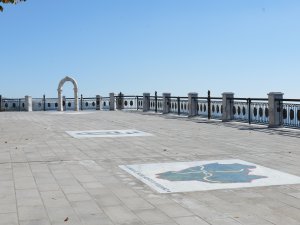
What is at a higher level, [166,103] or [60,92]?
[60,92]

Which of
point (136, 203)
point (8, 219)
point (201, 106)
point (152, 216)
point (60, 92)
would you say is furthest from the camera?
point (60, 92)

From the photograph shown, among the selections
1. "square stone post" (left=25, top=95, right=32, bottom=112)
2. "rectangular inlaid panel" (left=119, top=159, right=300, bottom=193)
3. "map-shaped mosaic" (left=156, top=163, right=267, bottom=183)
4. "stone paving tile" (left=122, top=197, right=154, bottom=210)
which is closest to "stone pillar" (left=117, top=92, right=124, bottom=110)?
"square stone post" (left=25, top=95, right=32, bottom=112)

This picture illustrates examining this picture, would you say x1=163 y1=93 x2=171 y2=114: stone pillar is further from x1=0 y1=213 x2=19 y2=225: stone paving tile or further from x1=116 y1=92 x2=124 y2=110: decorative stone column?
x1=0 y1=213 x2=19 y2=225: stone paving tile

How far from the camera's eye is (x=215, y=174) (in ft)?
29.1

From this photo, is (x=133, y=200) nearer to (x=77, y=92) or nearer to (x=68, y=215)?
(x=68, y=215)

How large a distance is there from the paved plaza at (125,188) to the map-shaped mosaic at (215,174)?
138 millimetres

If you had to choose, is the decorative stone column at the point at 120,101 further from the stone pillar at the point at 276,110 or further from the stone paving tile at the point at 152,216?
the stone paving tile at the point at 152,216

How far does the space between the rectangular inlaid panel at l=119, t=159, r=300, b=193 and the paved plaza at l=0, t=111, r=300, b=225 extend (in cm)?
16

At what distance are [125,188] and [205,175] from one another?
1968 mm

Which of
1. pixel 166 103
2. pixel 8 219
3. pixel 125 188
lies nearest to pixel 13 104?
pixel 166 103

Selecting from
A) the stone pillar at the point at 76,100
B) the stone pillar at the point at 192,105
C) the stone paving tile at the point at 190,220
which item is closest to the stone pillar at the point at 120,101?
the stone pillar at the point at 76,100

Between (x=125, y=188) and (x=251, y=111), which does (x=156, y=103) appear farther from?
(x=125, y=188)

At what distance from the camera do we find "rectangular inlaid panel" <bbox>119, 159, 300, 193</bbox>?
25.7 feet

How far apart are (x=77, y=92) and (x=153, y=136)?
24.0 m
